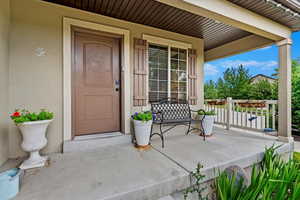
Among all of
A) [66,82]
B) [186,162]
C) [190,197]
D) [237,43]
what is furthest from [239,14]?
[66,82]

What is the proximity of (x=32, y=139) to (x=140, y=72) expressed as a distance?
1.99 m

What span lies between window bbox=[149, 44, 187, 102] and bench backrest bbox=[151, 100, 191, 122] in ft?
0.59

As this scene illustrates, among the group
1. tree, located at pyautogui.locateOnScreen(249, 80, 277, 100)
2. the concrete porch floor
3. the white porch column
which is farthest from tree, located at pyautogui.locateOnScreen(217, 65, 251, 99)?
the concrete porch floor

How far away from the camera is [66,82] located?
223 centimetres

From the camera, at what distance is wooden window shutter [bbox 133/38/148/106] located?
2760 millimetres

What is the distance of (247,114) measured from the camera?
12.3 ft

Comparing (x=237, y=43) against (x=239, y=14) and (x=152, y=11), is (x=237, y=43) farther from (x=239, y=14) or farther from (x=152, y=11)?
(x=152, y=11)

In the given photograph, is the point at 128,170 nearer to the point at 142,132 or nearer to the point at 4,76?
the point at 142,132

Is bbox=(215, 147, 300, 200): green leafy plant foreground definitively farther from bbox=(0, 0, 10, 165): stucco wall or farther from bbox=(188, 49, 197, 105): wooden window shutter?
bbox=(0, 0, 10, 165): stucco wall

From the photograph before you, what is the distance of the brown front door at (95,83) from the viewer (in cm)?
242

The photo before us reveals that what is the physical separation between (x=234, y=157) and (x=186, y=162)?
747 mm

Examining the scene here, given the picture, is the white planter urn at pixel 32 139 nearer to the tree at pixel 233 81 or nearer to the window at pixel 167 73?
the window at pixel 167 73

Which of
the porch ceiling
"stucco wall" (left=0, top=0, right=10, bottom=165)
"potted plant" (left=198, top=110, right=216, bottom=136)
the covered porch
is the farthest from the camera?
"potted plant" (left=198, top=110, right=216, bottom=136)

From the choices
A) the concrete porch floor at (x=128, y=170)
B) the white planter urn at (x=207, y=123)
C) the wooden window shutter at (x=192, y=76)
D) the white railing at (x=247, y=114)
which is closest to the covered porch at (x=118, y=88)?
the concrete porch floor at (x=128, y=170)
